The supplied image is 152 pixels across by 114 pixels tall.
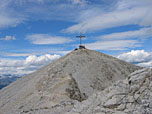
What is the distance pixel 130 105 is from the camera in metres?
13.8

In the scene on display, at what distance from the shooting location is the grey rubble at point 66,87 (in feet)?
62.3

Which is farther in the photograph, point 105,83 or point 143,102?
point 105,83

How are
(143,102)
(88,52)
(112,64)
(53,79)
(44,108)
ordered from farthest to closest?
(88,52), (112,64), (53,79), (44,108), (143,102)

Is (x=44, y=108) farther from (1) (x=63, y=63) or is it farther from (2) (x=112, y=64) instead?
(2) (x=112, y=64)

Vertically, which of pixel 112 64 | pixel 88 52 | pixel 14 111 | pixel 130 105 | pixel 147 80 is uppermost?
pixel 88 52

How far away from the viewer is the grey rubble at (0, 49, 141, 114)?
1900 cm

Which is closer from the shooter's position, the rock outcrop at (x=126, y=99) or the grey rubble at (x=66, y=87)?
the rock outcrop at (x=126, y=99)

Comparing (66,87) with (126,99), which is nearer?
(126,99)

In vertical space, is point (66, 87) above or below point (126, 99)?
above

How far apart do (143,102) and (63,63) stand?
21409mm

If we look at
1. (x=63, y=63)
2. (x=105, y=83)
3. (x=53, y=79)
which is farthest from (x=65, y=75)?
(x=105, y=83)

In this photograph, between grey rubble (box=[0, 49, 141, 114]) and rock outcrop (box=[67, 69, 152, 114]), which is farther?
grey rubble (box=[0, 49, 141, 114])

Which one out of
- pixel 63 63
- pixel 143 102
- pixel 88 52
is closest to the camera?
pixel 143 102

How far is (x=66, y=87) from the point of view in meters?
24.2
